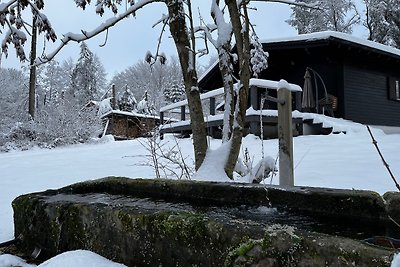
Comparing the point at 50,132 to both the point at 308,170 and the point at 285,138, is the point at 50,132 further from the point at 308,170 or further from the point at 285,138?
the point at 285,138

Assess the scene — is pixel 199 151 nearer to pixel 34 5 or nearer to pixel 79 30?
pixel 79 30

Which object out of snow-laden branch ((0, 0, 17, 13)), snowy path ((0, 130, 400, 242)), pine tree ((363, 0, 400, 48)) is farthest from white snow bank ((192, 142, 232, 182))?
pine tree ((363, 0, 400, 48))

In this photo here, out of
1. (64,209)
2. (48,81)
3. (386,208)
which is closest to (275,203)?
(386,208)

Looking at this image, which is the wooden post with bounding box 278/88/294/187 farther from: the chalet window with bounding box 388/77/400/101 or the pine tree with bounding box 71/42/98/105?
the pine tree with bounding box 71/42/98/105

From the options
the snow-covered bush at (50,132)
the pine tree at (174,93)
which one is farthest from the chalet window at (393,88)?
the pine tree at (174,93)

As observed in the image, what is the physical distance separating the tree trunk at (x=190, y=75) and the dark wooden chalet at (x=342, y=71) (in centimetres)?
803

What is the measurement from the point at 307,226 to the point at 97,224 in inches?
48.7

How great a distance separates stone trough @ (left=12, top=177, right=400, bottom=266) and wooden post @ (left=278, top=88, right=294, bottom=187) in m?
0.42

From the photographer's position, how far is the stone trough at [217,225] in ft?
4.35

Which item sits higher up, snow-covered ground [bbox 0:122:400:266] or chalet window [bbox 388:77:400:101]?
chalet window [bbox 388:77:400:101]

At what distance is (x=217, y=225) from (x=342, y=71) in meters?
12.0

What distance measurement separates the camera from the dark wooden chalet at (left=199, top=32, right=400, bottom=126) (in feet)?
38.3

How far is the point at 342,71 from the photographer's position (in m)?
12.2

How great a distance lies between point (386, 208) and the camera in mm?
1997
